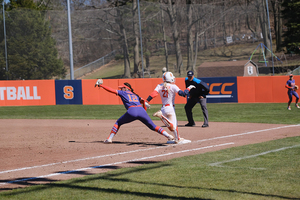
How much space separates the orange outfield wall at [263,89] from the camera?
22.9 m

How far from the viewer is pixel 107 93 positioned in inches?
1037

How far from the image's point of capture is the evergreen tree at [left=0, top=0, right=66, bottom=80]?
3409 cm

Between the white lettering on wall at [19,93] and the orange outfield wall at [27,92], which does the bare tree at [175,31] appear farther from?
the white lettering on wall at [19,93]

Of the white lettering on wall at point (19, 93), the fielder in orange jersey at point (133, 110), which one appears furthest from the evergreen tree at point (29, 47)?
the fielder in orange jersey at point (133, 110)

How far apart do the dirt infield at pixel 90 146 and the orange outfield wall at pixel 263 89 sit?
1019 cm

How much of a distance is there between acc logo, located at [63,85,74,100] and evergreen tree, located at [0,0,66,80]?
891cm

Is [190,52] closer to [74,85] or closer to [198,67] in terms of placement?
[198,67]

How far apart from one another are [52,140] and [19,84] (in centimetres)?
1771

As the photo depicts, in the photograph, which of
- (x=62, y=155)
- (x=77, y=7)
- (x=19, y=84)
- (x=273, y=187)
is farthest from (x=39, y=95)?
(x=273, y=187)

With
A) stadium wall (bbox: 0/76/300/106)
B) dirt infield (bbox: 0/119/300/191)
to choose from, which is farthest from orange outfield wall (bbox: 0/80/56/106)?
dirt infield (bbox: 0/119/300/191)

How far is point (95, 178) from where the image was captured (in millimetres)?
6160

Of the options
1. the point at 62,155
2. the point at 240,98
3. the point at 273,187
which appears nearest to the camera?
the point at 273,187

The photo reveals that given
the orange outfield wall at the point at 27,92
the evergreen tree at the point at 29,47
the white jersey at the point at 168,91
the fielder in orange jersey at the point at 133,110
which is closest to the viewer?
the fielder in orange jersey at the point at 133,110

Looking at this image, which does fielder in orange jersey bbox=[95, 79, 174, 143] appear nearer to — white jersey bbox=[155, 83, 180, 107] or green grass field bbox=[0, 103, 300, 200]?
white jersey bbox=[155, 83, 180, 107]
